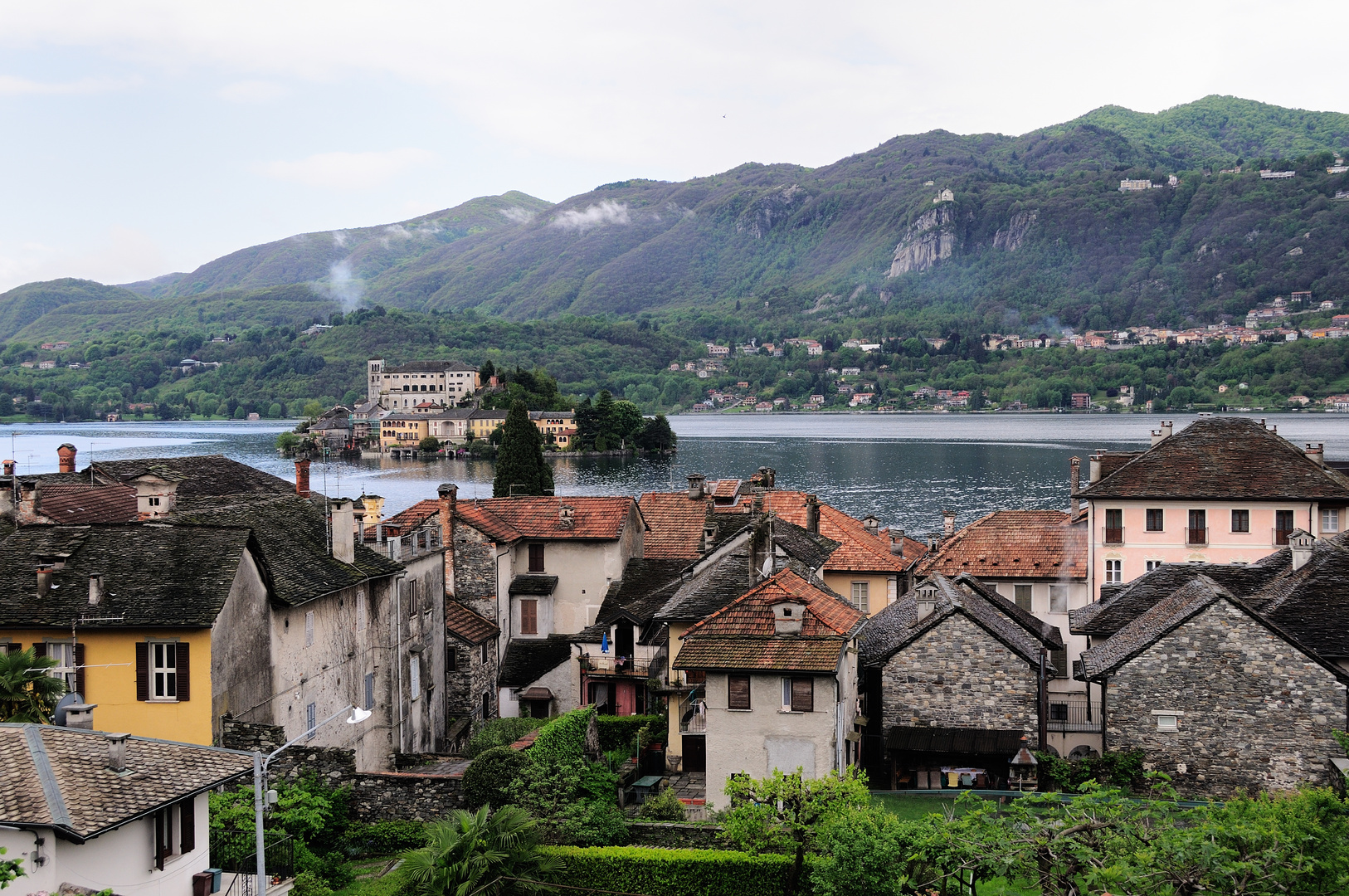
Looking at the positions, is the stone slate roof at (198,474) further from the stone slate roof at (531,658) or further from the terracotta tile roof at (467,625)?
the stone slate roof at (531,658)

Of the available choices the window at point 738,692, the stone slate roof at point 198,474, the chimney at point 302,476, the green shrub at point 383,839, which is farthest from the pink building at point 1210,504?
the stone slate roof at point 198,474

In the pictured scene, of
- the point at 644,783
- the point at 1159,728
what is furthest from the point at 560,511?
the point at 1159,728

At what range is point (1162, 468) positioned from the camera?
5369 centimetres

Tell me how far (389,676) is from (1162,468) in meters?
35.4

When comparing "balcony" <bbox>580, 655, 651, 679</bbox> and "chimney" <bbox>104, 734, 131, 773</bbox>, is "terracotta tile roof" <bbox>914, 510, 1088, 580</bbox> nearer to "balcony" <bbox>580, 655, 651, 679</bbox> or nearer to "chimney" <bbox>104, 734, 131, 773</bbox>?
"balcony" <bbox>580, 655, 651, 679</bbox>

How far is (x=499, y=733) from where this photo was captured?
38750mm

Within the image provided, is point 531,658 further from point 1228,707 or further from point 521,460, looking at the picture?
point 521,460

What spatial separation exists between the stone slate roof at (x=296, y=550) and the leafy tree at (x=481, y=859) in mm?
8189

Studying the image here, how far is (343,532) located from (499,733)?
873 centimetres

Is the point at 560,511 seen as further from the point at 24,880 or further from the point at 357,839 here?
the point at 24,880

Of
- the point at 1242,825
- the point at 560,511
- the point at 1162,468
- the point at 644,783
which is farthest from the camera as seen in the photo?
the point at 1162,468

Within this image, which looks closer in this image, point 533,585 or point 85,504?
point 85,504

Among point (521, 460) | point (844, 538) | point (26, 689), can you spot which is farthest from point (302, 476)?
point (521, 460)

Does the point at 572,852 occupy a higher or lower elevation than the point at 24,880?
lower
